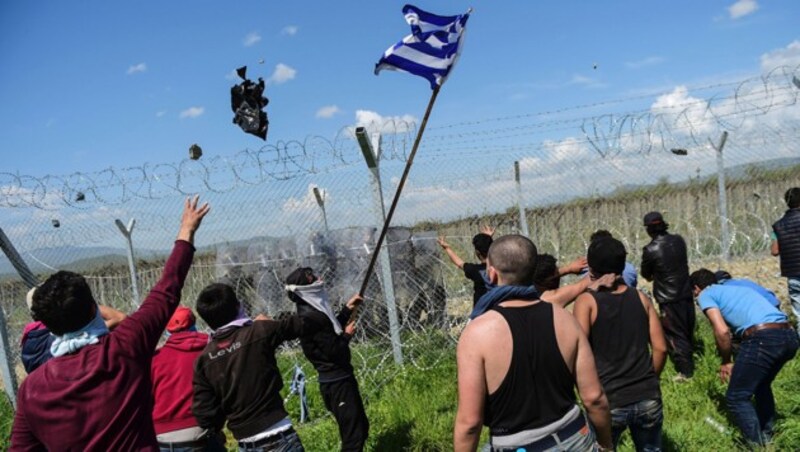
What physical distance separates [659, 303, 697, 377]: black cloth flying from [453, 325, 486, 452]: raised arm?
431cm

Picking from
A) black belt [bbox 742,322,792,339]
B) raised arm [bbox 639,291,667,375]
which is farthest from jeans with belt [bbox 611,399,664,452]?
black belt [bbox 742,322,792,339]

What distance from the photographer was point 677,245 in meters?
6.13

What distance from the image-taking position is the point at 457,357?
2.53 meters

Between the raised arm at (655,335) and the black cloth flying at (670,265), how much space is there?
2743mm

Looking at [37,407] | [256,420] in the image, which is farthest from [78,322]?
[256,420]

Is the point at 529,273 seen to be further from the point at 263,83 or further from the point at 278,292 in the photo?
the point at 278,292

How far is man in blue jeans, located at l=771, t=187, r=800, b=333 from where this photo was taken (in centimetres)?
606

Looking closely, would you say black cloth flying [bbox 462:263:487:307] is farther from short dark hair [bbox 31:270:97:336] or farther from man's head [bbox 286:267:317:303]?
short dark hair [bbox 31:270:97:336]

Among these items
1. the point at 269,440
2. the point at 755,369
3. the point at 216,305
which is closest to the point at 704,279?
the point at 755,369

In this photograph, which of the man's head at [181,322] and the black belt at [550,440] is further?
the man's head at [181,322]

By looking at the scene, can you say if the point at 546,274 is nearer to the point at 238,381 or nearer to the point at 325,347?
the point at 325,347

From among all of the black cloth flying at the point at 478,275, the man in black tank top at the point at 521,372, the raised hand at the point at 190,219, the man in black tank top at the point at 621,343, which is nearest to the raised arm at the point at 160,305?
the raised hand at the point at 190,219

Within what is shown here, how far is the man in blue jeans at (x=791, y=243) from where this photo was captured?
19.9ft

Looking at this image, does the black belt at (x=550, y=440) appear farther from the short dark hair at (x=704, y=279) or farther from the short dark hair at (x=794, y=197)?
the short dark hair at (x=794, y=197)
